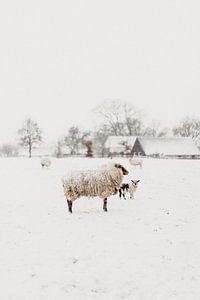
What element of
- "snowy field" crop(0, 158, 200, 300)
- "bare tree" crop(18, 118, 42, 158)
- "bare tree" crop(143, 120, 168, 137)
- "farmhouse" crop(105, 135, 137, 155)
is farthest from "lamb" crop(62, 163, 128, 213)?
"bare tree" crop(143, 120, 168, 137)

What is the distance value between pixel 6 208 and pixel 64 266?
8.81m

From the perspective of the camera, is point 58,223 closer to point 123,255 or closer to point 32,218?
point 32,218

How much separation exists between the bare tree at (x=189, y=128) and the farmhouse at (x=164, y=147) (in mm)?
33341

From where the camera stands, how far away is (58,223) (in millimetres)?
14219

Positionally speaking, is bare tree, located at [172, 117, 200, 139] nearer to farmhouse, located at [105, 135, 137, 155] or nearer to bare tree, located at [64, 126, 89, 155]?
farmhouse, located at [105, 135, 137, 155]

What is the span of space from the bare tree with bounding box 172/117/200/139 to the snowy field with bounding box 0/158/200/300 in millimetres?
106671

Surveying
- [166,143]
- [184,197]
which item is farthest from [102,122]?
[184,197]

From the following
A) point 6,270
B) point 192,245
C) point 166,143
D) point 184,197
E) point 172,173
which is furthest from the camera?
point 166,143

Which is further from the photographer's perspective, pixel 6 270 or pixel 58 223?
pixel 58 223

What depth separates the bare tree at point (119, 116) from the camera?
4235 inches

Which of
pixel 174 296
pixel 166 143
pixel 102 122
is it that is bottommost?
pixel 174 296

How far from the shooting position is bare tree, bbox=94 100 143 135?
10758 centimetres

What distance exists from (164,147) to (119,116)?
996 inches

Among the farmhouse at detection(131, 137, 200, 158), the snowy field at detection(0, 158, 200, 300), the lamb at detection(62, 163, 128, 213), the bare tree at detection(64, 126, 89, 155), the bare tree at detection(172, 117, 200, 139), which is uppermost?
the bare tree at detection(172, 117, 200, 139)
